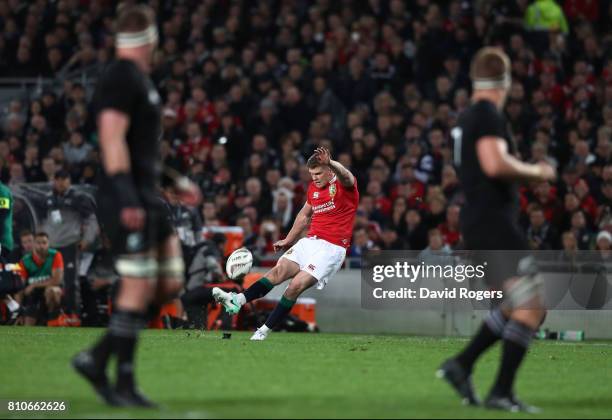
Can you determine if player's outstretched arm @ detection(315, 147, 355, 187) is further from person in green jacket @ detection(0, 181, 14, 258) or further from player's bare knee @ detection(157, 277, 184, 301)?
player's bare knee @ detection(157, 277, 184, 301)

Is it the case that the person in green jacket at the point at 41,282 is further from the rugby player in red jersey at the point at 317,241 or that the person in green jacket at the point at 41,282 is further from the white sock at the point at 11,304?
the rugby player in red jersey at the point at 317,241

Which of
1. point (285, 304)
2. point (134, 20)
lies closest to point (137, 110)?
point (134, 20)

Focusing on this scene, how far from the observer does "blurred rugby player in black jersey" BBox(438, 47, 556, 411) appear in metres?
8.41

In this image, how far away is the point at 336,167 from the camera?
48.5 ft

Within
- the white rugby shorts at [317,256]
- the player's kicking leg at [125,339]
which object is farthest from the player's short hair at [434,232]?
the player's kicking leg at [125,339]

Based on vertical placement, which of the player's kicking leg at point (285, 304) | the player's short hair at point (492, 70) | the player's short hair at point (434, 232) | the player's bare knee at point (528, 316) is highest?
the player's short hair at point (492, 70)

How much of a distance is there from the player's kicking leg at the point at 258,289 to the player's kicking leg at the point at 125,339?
7363 mm

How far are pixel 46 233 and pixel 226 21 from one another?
890 centimetres

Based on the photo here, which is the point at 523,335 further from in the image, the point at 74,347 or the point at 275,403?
the point at 74,347

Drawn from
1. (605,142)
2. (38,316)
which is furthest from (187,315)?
(605,142)

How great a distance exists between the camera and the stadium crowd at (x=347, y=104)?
71.2 feet

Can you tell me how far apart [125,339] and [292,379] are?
91.6 inches

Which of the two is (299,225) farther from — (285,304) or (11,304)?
(11,304)

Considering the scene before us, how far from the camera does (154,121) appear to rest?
8195 mm
